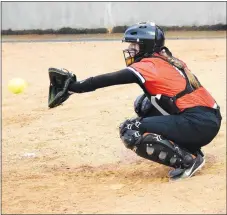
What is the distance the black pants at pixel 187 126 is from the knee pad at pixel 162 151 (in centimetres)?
8

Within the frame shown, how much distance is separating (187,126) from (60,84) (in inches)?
50.6

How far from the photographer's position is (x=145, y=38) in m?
5.71

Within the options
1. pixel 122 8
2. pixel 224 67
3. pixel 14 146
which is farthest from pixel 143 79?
pixel 122 8

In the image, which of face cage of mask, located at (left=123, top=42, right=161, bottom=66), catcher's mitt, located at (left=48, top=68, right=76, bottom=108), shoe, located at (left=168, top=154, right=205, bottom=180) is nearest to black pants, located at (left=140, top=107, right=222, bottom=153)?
shoe, located at (left=168, top=154, right=205, bottom=180)

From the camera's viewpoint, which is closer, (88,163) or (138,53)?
(138,53)


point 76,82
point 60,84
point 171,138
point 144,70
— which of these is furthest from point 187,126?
point 60,84

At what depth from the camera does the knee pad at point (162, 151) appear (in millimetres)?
5496

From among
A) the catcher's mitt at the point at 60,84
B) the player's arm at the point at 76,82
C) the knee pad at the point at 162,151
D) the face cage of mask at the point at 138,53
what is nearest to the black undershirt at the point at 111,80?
the player's arm at the point at 76,82

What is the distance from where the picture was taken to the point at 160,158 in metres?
5.54

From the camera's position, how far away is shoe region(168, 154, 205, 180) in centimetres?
555

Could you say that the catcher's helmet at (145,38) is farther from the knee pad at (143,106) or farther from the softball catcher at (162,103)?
the knee pad at (143,106)

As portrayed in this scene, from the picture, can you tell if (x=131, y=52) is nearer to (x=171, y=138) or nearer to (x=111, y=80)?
(x=111, y=80)

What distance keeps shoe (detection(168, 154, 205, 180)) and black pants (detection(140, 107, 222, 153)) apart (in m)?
0.18

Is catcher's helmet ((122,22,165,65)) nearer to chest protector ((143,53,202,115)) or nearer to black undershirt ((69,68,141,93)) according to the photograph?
chest protector ((143,53,202,115))
